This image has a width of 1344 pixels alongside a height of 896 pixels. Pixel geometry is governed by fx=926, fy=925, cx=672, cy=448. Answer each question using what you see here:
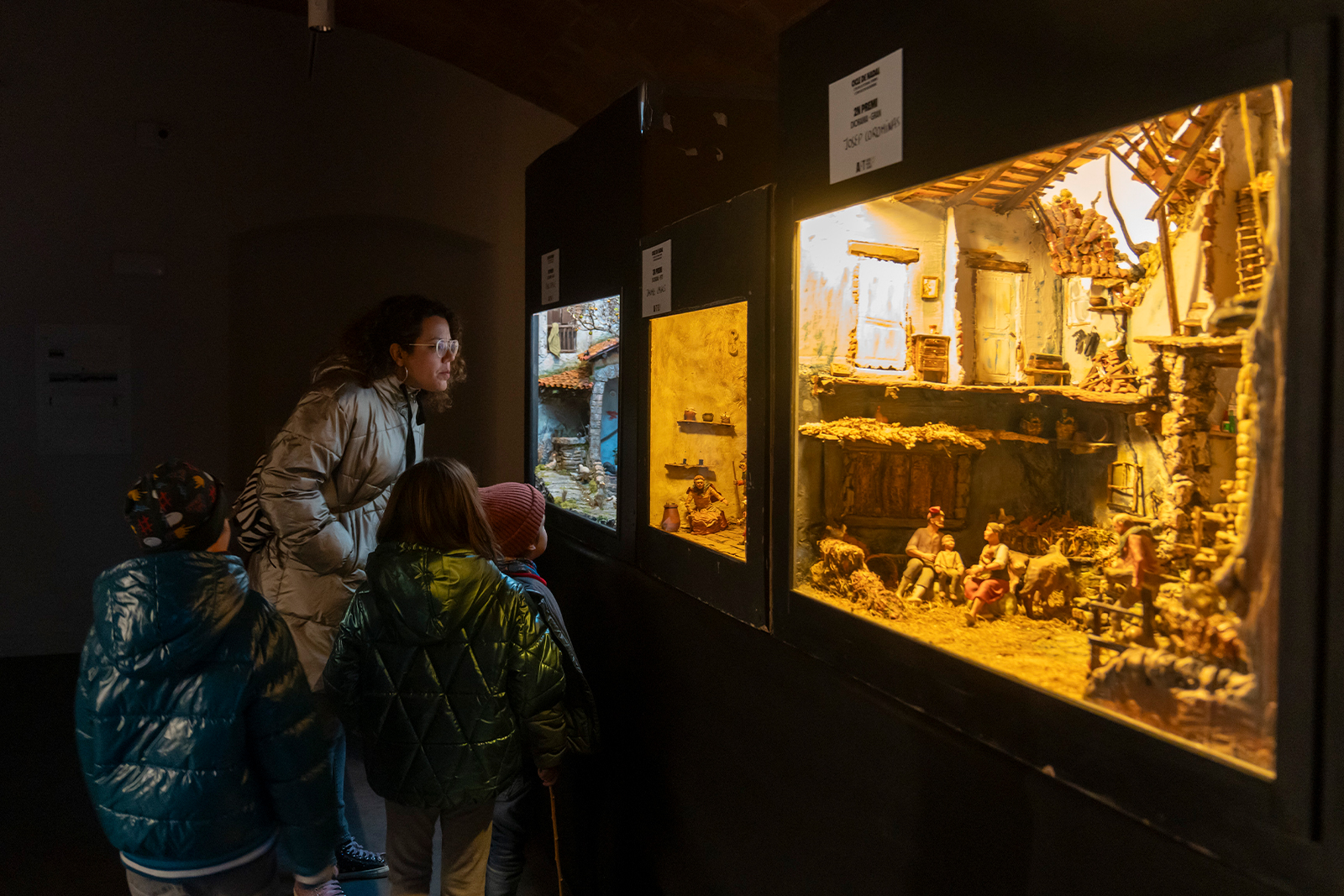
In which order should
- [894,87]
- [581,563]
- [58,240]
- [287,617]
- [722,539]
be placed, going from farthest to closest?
[58,240] < [581,563] < [287,617] < [722,539] < [894,87]

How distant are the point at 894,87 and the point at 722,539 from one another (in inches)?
51.6

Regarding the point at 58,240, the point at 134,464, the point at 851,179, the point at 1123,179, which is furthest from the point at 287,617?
the point at 58,240

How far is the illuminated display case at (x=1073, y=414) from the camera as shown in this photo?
1.06 metres

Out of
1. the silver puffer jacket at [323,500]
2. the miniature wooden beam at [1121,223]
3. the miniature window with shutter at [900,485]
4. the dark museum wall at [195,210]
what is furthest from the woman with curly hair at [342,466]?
the dark museum wall at [195,210]

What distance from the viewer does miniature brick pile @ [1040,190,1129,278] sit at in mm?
1872

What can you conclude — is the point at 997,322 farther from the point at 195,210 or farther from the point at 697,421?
the point at 195,210

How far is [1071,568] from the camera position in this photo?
1845 millimetres

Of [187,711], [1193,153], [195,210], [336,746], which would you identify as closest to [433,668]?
[187,711]

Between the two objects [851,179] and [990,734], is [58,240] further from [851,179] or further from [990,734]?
[990,734]

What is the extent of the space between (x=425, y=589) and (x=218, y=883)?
0.73 m

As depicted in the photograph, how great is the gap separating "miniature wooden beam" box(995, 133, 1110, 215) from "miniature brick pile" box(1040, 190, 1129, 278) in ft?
0.19

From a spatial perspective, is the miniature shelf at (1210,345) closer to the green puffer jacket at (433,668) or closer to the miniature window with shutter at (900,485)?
the miniature window with shutter at (900,485)

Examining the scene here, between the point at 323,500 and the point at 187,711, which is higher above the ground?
the point at 323,500

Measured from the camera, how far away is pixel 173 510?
188cm
